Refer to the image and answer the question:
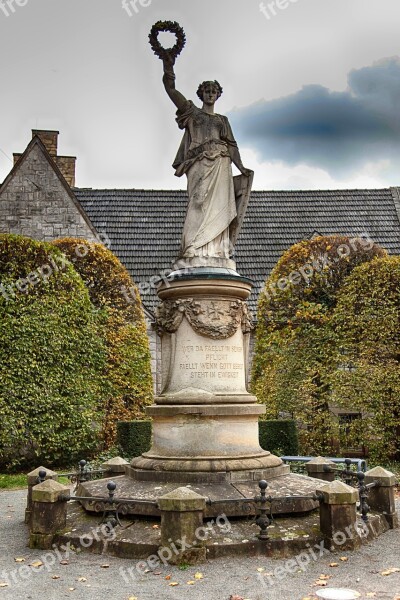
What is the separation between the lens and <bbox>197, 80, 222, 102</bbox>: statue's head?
9.77 metres

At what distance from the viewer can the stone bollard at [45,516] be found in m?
7.34

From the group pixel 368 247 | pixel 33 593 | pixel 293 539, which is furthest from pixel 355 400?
pixel 33 593

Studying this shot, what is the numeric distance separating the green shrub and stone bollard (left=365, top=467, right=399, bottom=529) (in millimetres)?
8648

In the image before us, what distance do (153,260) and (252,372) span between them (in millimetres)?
6973

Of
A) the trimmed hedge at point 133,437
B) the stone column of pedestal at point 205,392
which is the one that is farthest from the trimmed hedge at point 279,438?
the stone column of pedestal at point 205,392

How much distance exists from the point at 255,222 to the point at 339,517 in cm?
1956

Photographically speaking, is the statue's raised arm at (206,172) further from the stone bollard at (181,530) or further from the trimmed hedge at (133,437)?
the trimmed hedge at (133,437)

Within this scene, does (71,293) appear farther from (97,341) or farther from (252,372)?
(252,372)

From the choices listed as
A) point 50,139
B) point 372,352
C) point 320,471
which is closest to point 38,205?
point 50,139

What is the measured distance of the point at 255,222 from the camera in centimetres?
2583

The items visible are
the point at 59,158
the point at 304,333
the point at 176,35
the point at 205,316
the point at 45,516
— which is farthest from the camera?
the point at 59,158

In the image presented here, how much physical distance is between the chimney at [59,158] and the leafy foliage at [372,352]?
13856mm

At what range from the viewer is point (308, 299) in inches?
730

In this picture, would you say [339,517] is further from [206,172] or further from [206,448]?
[206,172]
